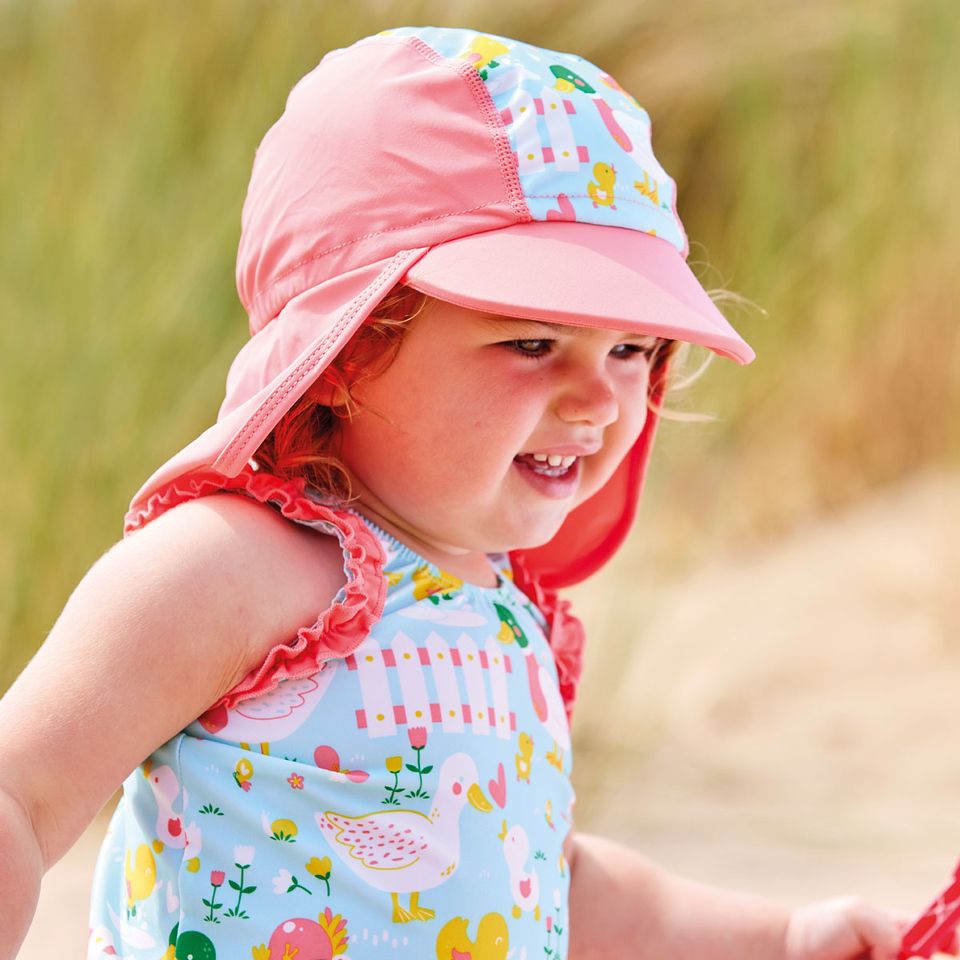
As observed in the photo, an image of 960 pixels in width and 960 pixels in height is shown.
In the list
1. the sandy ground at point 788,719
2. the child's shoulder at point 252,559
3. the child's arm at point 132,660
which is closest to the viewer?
the child's arm at point 132,660

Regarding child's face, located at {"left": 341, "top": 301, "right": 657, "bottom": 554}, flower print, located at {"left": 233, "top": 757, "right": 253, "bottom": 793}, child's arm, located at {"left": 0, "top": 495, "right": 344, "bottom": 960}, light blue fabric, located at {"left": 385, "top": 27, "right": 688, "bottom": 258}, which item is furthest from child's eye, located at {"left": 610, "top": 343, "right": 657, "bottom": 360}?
flower print, located at {"left": 233, "top": 757, "right": 253, "bottom": 793}

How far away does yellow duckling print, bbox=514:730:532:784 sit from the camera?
1557 millimetres

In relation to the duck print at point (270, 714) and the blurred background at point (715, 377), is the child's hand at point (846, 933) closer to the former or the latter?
the blurred background at point (715, 377)

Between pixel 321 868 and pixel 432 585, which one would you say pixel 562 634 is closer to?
pixel 432 585

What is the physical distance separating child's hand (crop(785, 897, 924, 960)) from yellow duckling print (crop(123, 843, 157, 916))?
83cm

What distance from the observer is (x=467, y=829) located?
148 centimetres

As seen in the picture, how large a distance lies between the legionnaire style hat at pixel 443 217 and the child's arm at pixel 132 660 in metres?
0.09

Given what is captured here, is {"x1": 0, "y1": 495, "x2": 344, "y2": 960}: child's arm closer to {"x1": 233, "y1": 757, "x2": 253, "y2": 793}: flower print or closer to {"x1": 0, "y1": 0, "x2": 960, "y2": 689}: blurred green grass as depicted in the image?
{"x1": 233, "y1": 757, "x2": 253, "y2": 793}: flower print

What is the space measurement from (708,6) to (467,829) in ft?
14.6

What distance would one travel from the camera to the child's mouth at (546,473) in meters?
Result: 1.57

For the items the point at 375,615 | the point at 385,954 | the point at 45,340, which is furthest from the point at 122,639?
the point at 45,340

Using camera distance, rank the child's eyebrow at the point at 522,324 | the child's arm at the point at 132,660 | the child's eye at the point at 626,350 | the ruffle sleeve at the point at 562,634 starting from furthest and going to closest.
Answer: the ruffle sleeve at the point at 562,634
the child's eye at the point at 626,350
the child's eyebrow at the point at 522,324
the child's arm at the point at 132,660

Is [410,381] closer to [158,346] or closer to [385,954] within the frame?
[385,954]

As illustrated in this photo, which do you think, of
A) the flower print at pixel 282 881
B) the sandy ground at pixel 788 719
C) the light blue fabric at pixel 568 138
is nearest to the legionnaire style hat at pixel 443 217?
the light blue fabric at pixel 568 138
